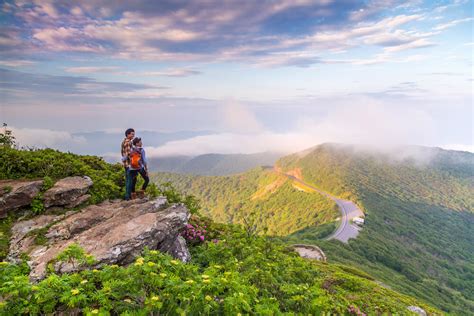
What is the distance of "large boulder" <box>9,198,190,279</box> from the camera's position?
8391mm

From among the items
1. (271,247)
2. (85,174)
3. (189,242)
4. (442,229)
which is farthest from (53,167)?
(442,229)

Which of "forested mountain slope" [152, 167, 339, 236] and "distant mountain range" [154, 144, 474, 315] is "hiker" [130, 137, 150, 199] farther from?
"forested mountain slope" [152, 167, 339, 236]

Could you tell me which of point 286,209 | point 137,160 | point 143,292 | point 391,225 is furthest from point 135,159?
point 286,209

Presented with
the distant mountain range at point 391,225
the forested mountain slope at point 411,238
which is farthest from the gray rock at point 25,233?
the distant mountain range at point 391,225

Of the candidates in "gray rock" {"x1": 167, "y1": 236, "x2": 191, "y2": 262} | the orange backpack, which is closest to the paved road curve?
"gray rock" {"x1": 167, "y1": 236, "x2": 191, "y2": 262}

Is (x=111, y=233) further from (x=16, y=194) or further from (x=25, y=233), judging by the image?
(x=16, y=194)

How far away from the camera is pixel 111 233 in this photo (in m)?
9.23

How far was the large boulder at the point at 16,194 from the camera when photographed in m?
10.3

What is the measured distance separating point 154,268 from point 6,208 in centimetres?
785

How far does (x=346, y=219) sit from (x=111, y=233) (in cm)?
12353

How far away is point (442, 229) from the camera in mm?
153000

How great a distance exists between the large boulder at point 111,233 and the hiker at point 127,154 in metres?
0.67

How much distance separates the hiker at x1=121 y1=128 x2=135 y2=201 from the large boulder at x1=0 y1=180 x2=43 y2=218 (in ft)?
10.4

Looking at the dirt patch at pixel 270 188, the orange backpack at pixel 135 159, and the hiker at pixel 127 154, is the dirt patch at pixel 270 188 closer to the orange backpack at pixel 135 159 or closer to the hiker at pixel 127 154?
the hiker at pixel 127 154
